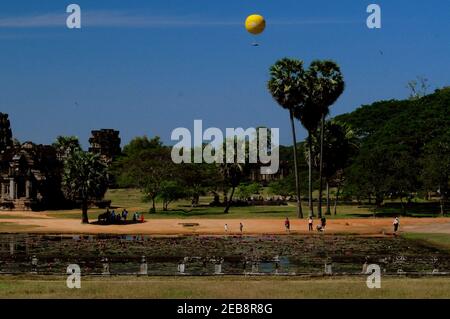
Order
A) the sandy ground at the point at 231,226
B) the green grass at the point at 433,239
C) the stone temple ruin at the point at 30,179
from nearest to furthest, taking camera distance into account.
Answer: the green grass at the point at 433,239
the sandy ground at the point at 231,226
the stone temple ruin at the point at 30,179

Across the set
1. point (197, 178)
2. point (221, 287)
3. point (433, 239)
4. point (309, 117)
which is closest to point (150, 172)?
point (197, 178)

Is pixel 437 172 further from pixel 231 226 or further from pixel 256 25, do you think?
pixel 256 25

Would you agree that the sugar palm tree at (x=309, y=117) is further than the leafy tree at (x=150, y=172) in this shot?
No

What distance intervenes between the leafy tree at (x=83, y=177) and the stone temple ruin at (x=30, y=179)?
23.4 meters

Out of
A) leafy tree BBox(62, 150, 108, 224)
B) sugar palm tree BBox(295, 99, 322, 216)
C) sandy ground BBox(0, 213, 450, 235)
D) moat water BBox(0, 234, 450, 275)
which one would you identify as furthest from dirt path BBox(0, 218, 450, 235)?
sugar palm tree BBox(295, 99, 322, 216)

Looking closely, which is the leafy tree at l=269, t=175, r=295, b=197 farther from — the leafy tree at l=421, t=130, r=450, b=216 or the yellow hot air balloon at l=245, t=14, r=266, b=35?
the yellow hot air balloon at l=245, t=14, r=266, b=35

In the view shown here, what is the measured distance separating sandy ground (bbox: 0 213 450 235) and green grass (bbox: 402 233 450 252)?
3.31 meters

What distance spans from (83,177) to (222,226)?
16547mm

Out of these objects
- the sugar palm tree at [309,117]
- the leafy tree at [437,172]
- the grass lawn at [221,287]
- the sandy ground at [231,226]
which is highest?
the sugar palm tree at [309,117]

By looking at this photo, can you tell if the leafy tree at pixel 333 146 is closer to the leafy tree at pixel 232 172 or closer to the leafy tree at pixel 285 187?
the leafy tree at pixel 232 172

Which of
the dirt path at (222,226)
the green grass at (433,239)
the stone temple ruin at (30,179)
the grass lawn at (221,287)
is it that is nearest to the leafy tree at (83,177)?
the dirt path at (222,226)

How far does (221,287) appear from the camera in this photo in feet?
101

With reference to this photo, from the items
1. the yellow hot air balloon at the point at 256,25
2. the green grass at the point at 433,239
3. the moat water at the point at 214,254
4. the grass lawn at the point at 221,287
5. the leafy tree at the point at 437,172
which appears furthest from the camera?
the leafy tree at the point at 437,172

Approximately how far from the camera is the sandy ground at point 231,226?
66.1m
